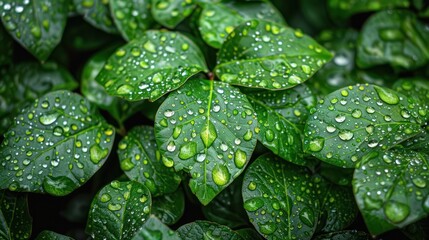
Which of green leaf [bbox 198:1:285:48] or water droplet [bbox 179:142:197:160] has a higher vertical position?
green leaf [bbox 198:1:285:48]

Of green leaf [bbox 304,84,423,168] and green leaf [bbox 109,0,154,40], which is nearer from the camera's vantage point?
green leaf [bbox 304,84,423,168]

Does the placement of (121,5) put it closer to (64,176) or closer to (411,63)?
(64,176)

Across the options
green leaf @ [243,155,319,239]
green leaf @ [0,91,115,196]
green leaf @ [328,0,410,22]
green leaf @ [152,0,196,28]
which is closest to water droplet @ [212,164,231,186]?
green leaf @ [243,155,319,239]

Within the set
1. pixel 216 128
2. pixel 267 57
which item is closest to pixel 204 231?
pixel 216 128

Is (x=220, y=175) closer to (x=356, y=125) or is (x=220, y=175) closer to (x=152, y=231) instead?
(x=152, y=231)

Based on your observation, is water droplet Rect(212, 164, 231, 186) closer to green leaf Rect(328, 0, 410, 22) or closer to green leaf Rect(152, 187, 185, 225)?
green leaf Rect(152, 187, 185, 225)

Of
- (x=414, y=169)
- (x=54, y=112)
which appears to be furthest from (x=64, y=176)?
(x=414, y=169)
